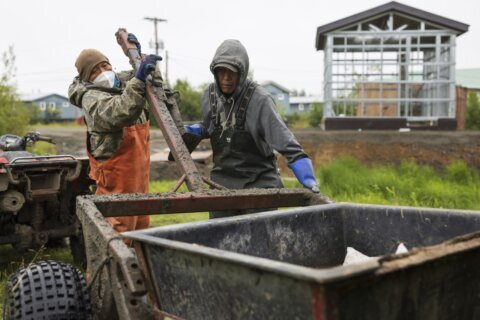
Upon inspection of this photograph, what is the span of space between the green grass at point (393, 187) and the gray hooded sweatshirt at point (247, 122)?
11.4ft

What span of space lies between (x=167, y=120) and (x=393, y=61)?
581 inches

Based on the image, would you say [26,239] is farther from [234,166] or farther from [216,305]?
[216,305]

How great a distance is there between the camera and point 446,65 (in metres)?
17.4

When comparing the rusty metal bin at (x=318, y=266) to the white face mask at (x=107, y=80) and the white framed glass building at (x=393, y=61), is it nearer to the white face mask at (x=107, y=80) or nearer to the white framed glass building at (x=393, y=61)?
the white face mask at (x=107, y=80)

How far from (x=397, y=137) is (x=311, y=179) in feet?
36.7

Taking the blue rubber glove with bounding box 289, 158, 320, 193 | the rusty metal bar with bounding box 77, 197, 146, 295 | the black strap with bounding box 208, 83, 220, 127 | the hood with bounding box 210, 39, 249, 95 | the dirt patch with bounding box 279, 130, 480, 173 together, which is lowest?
the dirt patch with bounding box 279, 130, 480, 173

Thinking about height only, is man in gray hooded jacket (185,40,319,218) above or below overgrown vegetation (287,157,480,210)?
above

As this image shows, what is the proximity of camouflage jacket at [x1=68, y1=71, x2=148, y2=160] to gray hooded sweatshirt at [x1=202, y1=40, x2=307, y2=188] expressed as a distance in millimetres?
521

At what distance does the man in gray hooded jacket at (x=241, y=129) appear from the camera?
13.4 ft

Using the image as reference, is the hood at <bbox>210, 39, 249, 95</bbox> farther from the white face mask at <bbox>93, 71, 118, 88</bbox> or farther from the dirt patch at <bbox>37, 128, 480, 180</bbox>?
the dirt patch at <bbox>37, 128, 480, 180</bbox>

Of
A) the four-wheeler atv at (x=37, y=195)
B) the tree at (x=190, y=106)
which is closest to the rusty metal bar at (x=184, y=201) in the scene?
the four-wheeler atv at (x=37, y=195)

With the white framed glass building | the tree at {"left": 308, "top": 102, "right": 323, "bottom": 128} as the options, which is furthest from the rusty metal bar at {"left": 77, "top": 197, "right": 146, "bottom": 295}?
the tree at {"left": 308, "top": 102, "right": 323, "bottom": 128}

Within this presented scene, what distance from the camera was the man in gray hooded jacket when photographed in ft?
13.4

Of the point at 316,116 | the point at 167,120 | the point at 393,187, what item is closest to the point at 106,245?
the point at 167,120
